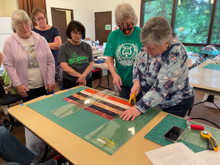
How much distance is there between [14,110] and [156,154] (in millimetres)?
1025

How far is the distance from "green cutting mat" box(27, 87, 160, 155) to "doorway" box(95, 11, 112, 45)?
18.7 feet

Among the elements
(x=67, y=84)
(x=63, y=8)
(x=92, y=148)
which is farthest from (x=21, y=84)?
(x=63, y=8)

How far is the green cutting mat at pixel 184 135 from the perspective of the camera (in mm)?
832

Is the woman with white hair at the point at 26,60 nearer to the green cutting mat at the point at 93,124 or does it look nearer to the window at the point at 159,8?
the green cutting mat at the point at 93,124

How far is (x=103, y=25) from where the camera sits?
664 centimetres

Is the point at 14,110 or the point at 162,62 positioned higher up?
the point at 162,62

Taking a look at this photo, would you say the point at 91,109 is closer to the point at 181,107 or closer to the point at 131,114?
the point at 131,114

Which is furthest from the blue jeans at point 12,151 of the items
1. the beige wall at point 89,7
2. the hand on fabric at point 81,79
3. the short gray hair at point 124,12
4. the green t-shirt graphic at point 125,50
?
the beige wall at point 89,7

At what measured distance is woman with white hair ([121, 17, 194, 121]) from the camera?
93 cm

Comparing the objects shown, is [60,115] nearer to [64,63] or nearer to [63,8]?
[64,63]

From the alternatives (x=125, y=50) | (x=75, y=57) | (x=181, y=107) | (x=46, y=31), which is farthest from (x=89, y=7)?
(x=181, y=107)

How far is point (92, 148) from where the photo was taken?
82 centimetres

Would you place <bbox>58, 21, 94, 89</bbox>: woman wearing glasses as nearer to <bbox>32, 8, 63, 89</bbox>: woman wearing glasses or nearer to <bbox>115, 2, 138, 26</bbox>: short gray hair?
<bbox>32, 8, 63, 89</bbox>: woman wearing glasses

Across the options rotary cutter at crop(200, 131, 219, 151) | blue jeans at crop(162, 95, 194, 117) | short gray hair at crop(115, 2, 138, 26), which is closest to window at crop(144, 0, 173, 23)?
short gray hair at crop(115, 2, 138, 26)
